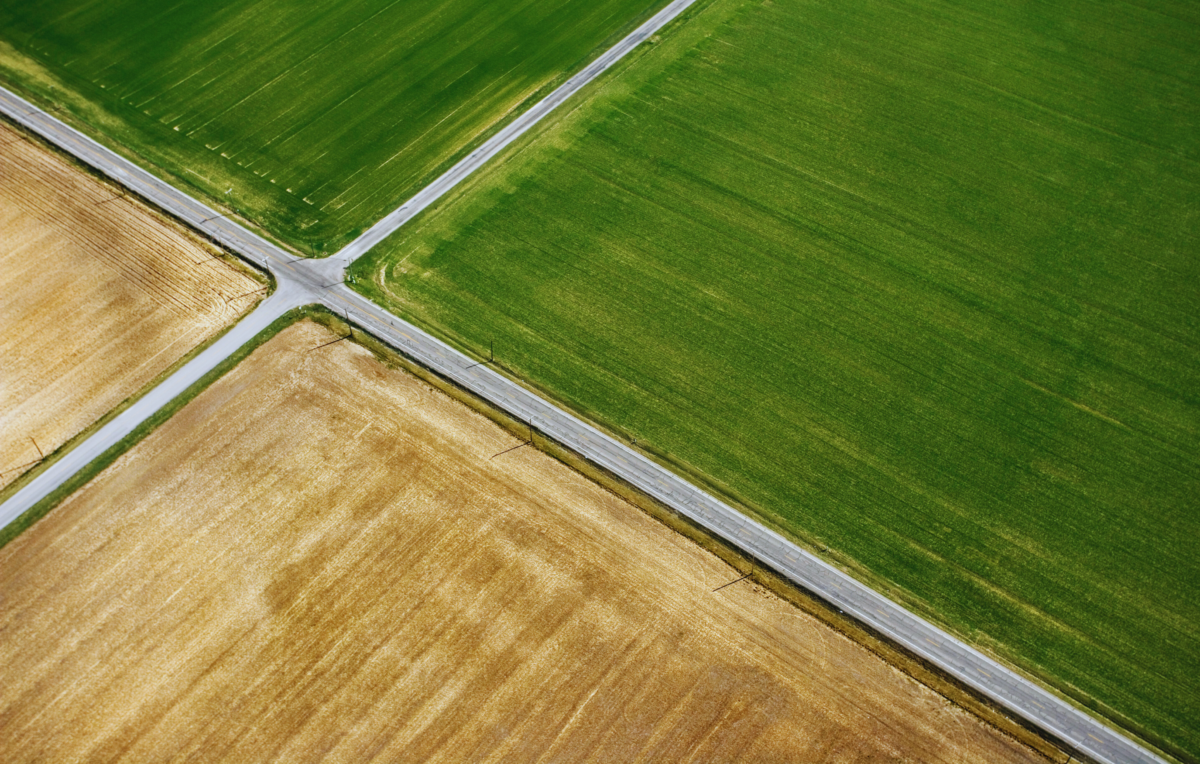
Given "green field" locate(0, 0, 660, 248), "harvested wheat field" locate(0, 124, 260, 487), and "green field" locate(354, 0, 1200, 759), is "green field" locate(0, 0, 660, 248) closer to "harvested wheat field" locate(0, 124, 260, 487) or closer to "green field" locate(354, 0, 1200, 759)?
"harvested wheat field" locate(0, 124, 260, 487)

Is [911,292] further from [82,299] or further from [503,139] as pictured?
[82,299]

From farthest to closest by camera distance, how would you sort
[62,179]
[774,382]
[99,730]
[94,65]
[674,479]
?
[94,65] < [62,179] < [774,382] < [674,479] < [99,730]

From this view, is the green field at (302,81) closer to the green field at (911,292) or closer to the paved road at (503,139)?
the paved road at (503,139)

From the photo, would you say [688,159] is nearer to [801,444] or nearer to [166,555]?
[801,444]

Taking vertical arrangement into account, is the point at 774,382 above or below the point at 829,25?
below

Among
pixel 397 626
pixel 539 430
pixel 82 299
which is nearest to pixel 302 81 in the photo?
pixel 82 299

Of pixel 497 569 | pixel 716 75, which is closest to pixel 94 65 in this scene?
pixel 716 75

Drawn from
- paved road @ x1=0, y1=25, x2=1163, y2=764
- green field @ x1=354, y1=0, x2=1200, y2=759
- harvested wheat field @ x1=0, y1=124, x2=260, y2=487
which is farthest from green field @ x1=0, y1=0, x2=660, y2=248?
green field @ x1=354, y1=0, x2=1200, y2=759
